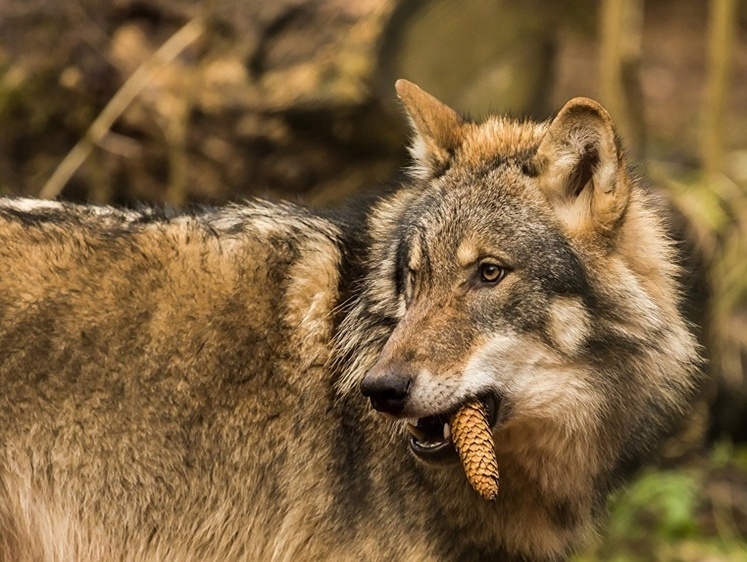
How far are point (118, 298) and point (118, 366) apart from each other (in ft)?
0.85

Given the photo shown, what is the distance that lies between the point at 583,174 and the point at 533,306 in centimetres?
55

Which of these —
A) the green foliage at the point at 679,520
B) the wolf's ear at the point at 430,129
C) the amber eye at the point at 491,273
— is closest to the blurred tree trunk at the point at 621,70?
the green foliage at the point at 679,520

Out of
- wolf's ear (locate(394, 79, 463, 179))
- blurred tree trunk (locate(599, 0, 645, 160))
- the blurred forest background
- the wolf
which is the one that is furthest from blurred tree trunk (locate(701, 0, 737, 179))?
wolf's ear (locate(394, 79, 463, 179))

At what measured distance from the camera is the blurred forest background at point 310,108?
7395mm

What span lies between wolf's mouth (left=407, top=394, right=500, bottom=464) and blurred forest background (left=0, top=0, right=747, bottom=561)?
3465mm

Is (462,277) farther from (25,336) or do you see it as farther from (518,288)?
(25,336)

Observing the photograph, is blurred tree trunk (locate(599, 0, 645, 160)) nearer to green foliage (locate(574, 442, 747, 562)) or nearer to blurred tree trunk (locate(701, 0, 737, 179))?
blurred tree trunk (locate(701, 0, 737, 179))

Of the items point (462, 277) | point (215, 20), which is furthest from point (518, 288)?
point (215, 20)

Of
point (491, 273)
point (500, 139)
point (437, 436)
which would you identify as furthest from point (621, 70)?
point (437, 436)

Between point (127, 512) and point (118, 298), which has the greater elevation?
point (118, 298)

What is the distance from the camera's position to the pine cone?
12.6 feet

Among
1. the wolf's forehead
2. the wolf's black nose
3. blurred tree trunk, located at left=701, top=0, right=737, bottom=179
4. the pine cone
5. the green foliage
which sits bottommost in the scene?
the green foliage

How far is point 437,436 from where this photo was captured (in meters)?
4.04

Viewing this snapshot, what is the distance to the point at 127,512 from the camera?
4.26m
